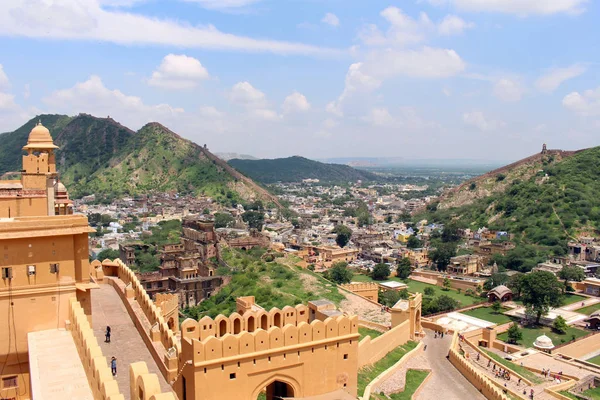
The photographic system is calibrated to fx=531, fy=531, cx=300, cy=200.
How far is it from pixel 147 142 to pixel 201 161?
18265 mm

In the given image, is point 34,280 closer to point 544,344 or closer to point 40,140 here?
point 40,140

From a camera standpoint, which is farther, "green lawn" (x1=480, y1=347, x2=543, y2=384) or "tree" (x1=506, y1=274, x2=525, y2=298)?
"tree" (x1=506, y1=274, x2=525, y2=298)

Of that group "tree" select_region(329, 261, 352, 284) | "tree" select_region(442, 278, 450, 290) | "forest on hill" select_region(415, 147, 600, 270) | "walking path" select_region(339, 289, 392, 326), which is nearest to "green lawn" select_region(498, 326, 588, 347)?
"walking path" select_region(339, 289, 392, 326)

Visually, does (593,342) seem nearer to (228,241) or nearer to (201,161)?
(228,241)

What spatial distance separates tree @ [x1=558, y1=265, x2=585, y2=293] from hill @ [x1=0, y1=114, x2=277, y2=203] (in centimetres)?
8212

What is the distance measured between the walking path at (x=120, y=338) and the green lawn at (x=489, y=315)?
34263 millimetres

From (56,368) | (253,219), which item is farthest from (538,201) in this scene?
(56,368)

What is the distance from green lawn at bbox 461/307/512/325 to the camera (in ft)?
149

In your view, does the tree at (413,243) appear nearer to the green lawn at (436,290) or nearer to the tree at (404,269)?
the tree at (404,269)

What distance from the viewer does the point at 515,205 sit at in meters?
87.9

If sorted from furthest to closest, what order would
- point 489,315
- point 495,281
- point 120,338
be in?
point 495,281 < point 489,315 < point 120,338

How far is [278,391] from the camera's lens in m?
18.0

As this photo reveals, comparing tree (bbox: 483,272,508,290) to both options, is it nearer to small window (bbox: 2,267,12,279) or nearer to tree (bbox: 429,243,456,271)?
tree (bbox: 429,243,456,271)

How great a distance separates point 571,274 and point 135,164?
373ft
